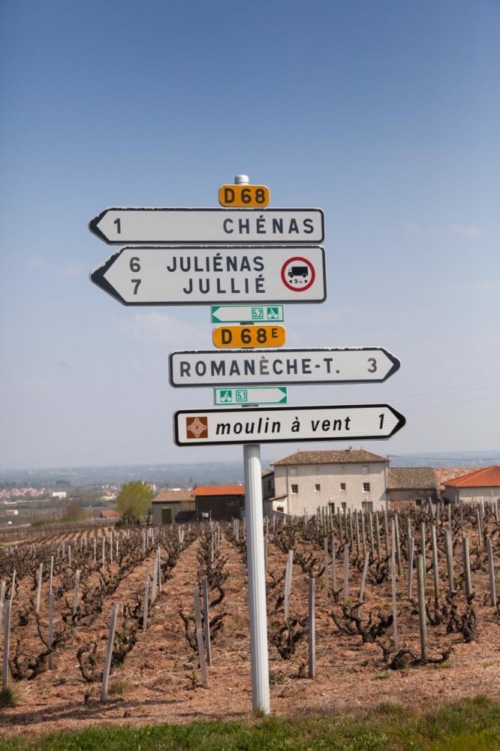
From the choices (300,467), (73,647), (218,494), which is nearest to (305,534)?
(73,647)

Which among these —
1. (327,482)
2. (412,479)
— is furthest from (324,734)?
(412,479)

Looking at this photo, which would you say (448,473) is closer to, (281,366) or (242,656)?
(242,656)

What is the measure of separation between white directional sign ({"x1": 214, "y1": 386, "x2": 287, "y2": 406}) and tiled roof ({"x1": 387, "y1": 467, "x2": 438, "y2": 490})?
64843 mm

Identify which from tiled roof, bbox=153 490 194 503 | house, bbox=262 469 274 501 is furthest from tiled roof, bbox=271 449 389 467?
tiled roof, bbox=153 490 194 503

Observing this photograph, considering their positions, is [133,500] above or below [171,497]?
below

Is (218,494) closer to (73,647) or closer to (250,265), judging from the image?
(73,647)

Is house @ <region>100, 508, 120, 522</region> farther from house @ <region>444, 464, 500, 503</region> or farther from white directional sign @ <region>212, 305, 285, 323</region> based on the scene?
white directional sign @ <region>212, 305, 285, 323</region>

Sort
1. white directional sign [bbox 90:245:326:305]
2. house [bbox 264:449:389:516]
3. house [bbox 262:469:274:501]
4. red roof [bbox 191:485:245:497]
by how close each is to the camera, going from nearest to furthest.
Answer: white directional sign [bbox 90:245:326:305], house [bbox 264:449:389:516], house [bbox 262:469:274:501], red roof [bbox 191:485:245:497]

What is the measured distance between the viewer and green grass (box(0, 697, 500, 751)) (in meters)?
5.65

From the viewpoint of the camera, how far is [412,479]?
72562mm

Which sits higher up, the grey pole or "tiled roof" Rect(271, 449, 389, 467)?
"tiled roof" Rect(271, 449, 389, 467)

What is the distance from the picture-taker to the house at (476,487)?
63.1m

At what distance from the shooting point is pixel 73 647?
12703 mm

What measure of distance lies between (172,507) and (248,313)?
88206 mm
